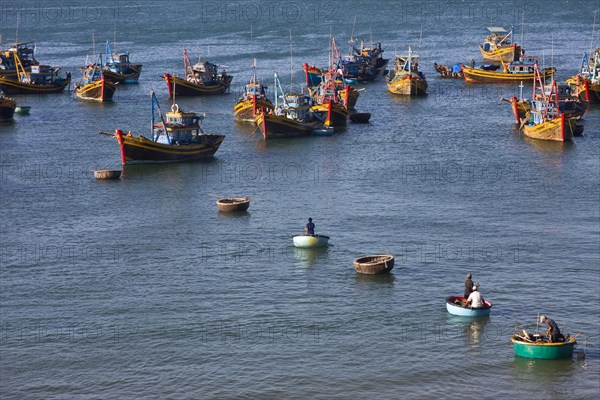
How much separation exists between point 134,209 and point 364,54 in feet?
193

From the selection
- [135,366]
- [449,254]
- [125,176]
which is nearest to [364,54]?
[125,176]

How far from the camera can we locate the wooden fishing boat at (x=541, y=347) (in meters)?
42.8

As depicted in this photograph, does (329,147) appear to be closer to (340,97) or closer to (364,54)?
(340,97)

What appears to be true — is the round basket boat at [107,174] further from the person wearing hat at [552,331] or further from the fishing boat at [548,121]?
the person wearing hat at [552,331]

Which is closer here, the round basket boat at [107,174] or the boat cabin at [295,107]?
the round basket boat at [107,174]

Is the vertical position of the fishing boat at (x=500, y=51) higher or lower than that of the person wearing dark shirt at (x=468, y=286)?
higher

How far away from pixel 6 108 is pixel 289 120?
82.7 ft

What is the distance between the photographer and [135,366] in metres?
44.8

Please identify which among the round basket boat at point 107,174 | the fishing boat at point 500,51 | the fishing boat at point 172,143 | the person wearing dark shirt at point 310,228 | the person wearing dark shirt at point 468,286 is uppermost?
the fishing boat at point 500,51

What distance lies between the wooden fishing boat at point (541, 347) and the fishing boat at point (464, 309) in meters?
4.02

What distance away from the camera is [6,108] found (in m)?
99.2

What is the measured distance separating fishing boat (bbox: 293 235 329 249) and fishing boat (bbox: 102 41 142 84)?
216 feet

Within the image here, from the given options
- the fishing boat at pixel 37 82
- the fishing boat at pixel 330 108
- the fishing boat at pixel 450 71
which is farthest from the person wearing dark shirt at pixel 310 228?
the fishing boat at pixel 450 71

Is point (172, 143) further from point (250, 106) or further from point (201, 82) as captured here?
point (201, 82)
